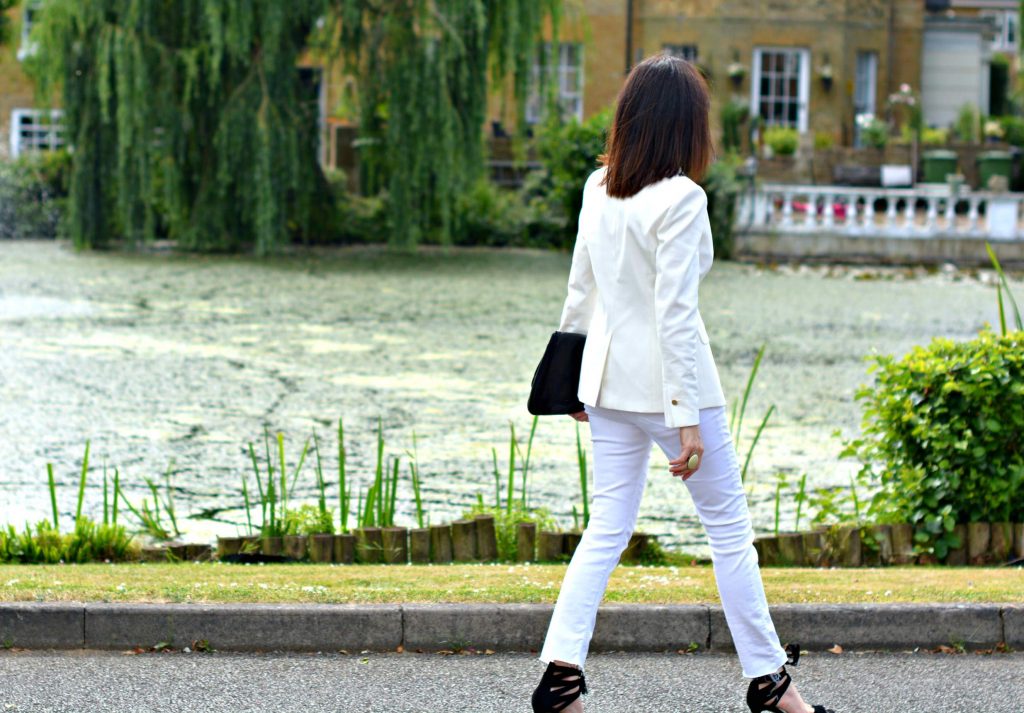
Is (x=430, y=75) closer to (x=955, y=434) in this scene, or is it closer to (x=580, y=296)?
(x=955, y=434)

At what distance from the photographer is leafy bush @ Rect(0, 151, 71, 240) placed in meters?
25.5

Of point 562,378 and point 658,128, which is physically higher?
point 658,128

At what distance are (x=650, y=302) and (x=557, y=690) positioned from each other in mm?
1042

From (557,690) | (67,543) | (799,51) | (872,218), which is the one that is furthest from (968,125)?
(557,690)

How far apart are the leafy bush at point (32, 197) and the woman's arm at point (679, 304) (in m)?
22.7

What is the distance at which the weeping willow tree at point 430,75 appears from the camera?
2186 centimetres

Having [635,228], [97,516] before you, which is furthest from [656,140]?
[97,516]

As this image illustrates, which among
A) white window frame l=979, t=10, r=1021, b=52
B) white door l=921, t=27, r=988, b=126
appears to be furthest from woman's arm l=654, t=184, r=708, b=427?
white window frame l=979, t=10, r=1021, b=52

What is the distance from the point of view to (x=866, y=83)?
37000 millimetres

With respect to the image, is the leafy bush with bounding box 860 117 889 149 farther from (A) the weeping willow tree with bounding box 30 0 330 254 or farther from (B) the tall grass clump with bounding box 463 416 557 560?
(B) the tall grass clump with bounding box 463 416 557 560

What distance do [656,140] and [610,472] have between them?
35.0 inches

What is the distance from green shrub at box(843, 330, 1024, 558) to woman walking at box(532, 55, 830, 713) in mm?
2435

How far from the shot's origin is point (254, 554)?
6.17 m

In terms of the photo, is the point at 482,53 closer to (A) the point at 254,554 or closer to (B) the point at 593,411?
(A) the point at 254,554
